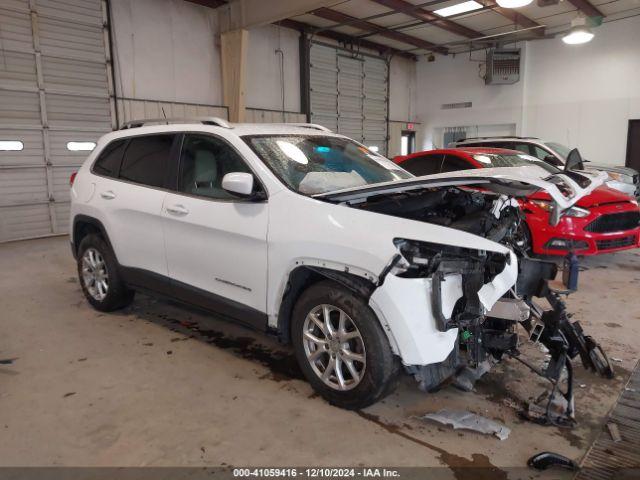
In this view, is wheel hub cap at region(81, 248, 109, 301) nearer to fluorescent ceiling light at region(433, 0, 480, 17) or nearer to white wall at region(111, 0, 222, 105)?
white wall at region(111, 0, 222, 105)

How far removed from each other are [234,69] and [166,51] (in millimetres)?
1468

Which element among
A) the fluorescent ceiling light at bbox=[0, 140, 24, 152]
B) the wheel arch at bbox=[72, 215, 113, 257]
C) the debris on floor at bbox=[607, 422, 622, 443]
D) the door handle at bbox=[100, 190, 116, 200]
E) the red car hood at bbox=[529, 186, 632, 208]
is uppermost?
the fluorescent ceiling light at bbox=[0, 140, 24, 152]

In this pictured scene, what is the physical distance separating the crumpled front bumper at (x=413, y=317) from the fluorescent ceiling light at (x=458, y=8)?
10795 millimetres

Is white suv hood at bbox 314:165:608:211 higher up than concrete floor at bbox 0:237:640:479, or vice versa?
white suv hood at bbox 314:165:608:211

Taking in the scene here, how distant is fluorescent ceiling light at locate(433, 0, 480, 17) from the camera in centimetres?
1118

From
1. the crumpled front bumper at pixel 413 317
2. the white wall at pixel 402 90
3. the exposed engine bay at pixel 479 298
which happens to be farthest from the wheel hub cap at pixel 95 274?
the white wall at pixel 402 90

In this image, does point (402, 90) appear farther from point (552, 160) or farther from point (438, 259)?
point (438, 259)

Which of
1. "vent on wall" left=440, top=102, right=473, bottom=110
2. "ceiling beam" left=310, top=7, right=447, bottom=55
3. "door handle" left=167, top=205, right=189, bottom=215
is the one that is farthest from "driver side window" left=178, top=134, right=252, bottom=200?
"vent on wall" left=440, top=102, right=473, bottom=110

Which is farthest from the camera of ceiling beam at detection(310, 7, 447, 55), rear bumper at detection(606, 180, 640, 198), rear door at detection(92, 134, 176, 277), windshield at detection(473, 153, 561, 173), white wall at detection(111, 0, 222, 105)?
ceiling beam at detection(310, 7, 447, 55)

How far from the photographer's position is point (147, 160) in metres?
3.71

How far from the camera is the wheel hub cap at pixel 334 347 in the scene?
2.52 m

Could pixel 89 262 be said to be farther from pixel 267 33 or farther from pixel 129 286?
pixel 267 33

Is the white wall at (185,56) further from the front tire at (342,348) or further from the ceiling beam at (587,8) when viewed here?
the front tire at (342,348)

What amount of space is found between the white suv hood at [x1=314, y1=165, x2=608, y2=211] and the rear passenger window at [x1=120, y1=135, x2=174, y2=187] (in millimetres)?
1449
